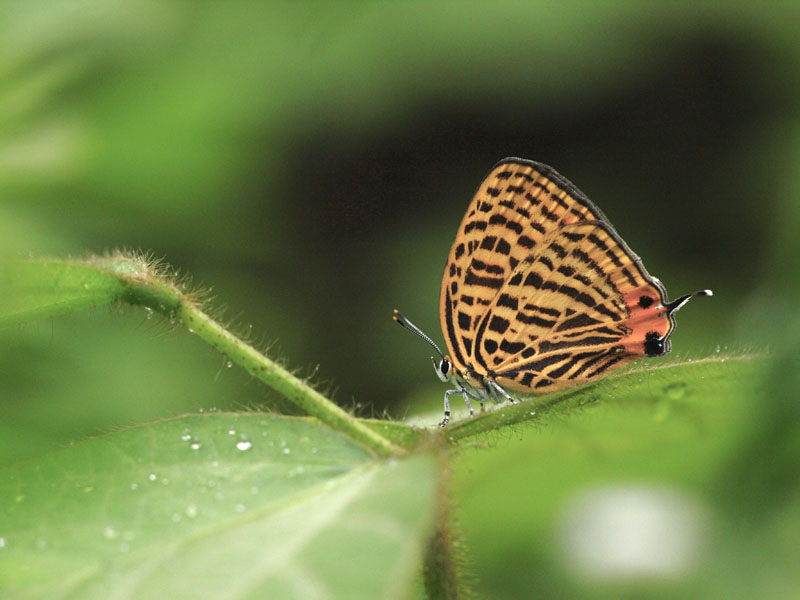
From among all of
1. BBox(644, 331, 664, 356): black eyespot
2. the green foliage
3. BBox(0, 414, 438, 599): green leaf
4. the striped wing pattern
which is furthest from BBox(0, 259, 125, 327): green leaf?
BBox(644, 331, 664, 356): black eyespot

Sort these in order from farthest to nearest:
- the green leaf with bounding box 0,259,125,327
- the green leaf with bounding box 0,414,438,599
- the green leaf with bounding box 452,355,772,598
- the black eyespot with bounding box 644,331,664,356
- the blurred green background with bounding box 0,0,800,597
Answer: the blurred green background with bounding box 0,0,800,597, the black eyespot with bounding box 644,331,664,356, the green leaf with bounding box 452,355,772,598, the green leaf with bounding box 0,259,125,327, the green leaf with bounding box 0,414,438,599

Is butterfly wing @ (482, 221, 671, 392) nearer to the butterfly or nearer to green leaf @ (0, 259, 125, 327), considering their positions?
the butterfly

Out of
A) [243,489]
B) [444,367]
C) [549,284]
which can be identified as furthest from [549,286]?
[243,489]

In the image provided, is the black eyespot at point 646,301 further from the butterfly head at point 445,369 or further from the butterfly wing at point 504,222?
the butterfly head at point 445,369

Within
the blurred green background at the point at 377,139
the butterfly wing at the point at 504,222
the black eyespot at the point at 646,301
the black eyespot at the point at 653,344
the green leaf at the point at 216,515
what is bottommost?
the green leaf at the point at 216,515

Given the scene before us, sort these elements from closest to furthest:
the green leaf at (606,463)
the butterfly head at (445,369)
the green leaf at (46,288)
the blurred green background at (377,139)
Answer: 1. the green leaf at (46,288)
2. the green leaf at (606,463)
3. the butterfly head at (445,369)
4. the blurred green background at (377,139)

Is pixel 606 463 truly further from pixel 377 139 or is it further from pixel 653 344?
pixel 377 139

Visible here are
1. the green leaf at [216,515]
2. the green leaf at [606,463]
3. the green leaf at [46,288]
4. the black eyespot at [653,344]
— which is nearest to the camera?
the green leaf at [216,515]

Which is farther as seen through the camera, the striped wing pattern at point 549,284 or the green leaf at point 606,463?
the striped wing pattern at point 549,284

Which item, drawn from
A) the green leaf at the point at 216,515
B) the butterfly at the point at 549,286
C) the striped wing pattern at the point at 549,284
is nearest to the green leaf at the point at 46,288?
the green leaf at the point at 216,515
